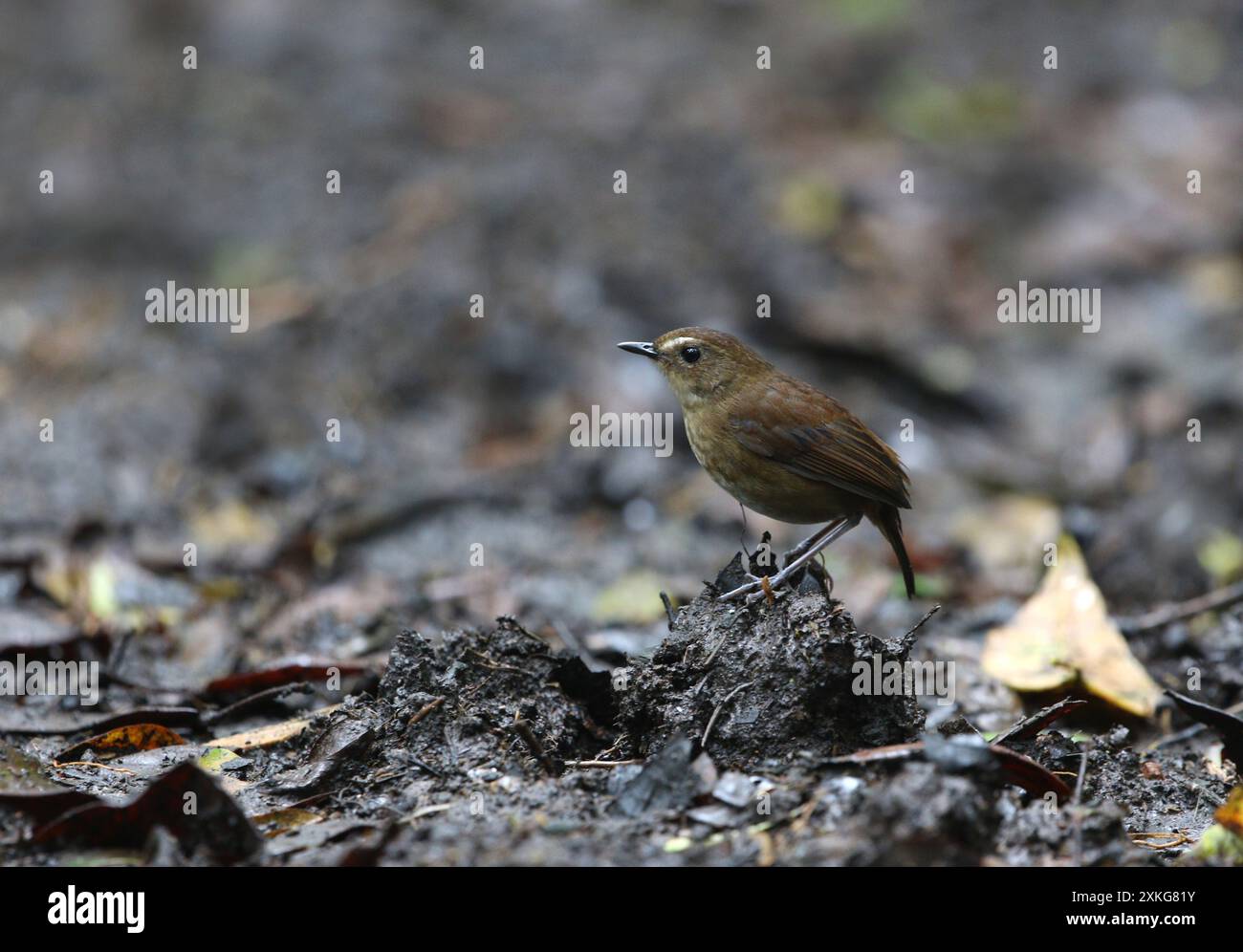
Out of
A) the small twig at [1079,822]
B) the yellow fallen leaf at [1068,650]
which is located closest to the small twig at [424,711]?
the small twig at [1079,822]

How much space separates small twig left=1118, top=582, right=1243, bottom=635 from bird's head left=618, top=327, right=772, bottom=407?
2.00 meters

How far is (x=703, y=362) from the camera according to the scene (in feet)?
18.1

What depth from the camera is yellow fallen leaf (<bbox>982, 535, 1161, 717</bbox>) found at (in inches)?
195

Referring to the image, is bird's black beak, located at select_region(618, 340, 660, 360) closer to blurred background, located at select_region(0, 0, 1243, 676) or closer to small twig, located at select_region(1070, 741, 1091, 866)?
blurred background, located at select_region(0, 0, 1243, 676)

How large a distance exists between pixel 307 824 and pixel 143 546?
375 centimetres

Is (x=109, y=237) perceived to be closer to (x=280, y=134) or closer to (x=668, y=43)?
(x=280, y=134)

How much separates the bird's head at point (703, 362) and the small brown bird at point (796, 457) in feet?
0.04

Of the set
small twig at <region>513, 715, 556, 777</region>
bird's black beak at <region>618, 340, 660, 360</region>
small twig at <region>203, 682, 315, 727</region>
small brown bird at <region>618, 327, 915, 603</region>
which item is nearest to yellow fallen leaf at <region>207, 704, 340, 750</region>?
small twig at <region>203, 682, 315, 727</region>

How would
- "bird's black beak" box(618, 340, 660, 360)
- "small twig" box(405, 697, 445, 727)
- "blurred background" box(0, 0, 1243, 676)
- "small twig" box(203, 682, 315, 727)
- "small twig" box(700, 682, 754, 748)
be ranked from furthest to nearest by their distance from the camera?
"blurred background" box(0, 0, 1243, 676), "bird's black beak" box(618, 340, 660, 360), "small twig" box(203, 682, 315, 727), "small twig" box(405, 697, 445, 727), "small twig" box(700, 682, 754, 748)

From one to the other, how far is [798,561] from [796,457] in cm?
61

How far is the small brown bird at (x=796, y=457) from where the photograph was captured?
4.98m

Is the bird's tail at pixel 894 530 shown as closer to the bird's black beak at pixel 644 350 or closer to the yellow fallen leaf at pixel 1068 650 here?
the yellow fallen leaf at pixel 1068 650

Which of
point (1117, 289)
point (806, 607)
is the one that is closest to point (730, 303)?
point (1117, 289)
